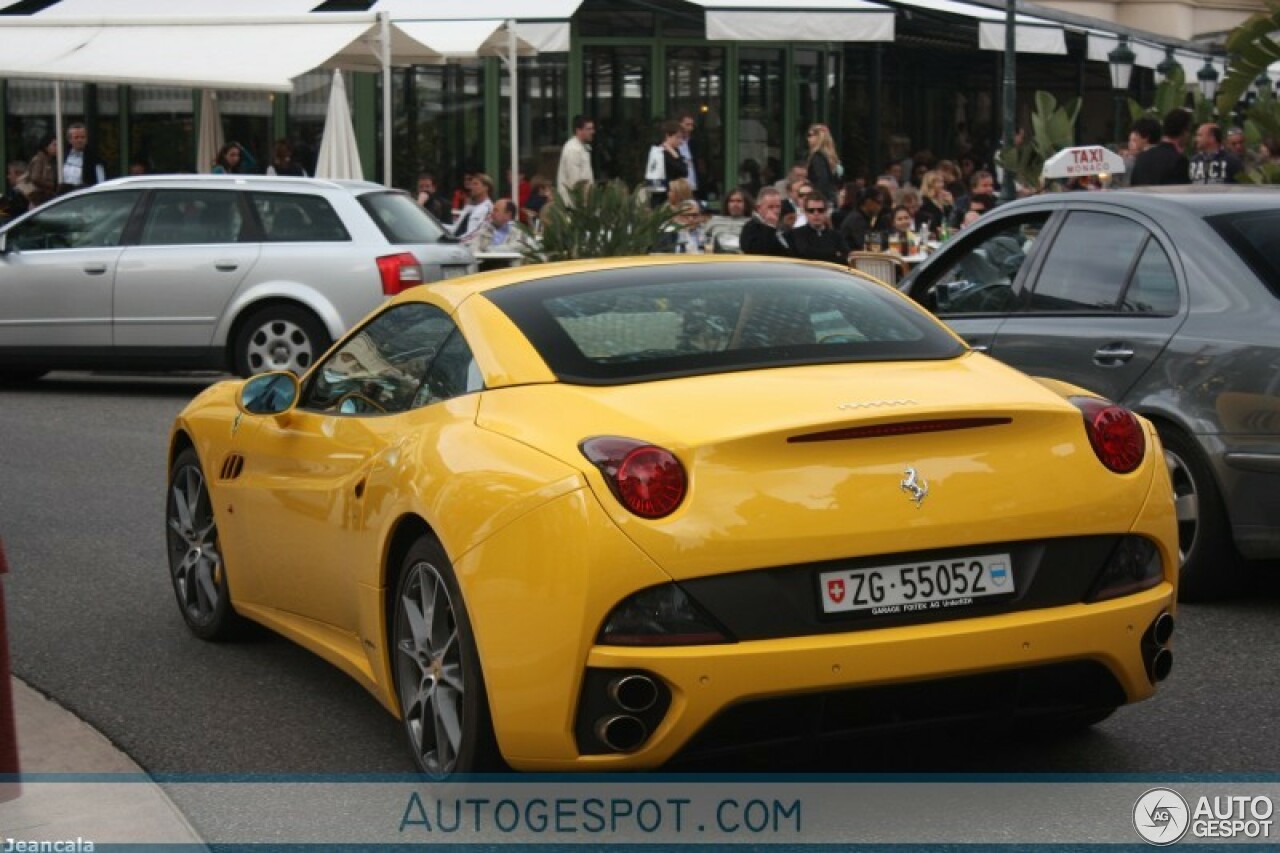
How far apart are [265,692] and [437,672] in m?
1.54

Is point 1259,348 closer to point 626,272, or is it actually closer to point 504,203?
point 626,272

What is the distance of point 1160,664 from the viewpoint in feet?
17.5

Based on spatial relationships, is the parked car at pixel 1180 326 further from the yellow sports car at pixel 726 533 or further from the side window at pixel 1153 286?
the yellow sports car at pixel 726 533

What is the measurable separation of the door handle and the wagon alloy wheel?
3.19 metres

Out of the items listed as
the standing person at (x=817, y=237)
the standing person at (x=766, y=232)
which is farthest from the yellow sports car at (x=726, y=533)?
the standing person at (x=817, y=237)

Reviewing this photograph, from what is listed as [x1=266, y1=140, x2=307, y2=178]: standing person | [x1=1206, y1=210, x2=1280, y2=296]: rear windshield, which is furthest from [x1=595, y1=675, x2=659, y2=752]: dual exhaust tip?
[x1=266, y1=140, x2=307, y2=178]: standing person

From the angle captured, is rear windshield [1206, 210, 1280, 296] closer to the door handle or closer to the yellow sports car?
the door handle

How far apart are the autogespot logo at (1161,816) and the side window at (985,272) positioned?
12.4 feet

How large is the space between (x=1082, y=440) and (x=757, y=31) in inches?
862

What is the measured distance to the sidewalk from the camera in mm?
5094

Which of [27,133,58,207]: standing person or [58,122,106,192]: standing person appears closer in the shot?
[58,122,106,192]: standing person

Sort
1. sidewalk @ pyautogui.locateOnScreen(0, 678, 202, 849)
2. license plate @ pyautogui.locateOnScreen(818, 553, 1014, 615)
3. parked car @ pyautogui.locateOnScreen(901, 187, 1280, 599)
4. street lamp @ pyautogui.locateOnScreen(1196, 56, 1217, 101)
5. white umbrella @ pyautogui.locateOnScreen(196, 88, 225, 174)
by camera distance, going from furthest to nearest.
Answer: street lamp @ pyautogui.locateOnScreen(1196, 56, 1217, 101)
white umbrella @ pyautogui.locateOnScreen(196, 88, 225, 174)
parked car @ pyautogui.locateOnScreen(901, 187, 1280, 599)
sidewalk @ pyautogui.locateOnScreen(0, 678, 202, 849)
license plate @ pyautogui.locateOnScreen(818, 553, 1014, 615)

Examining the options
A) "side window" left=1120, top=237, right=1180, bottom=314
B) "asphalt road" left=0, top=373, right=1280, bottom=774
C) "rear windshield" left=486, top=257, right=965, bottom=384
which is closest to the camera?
"rear windshield" left=486, top=257, right=965, bottom=384

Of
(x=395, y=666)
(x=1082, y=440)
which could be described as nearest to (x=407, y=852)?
(x=395, y=666)
